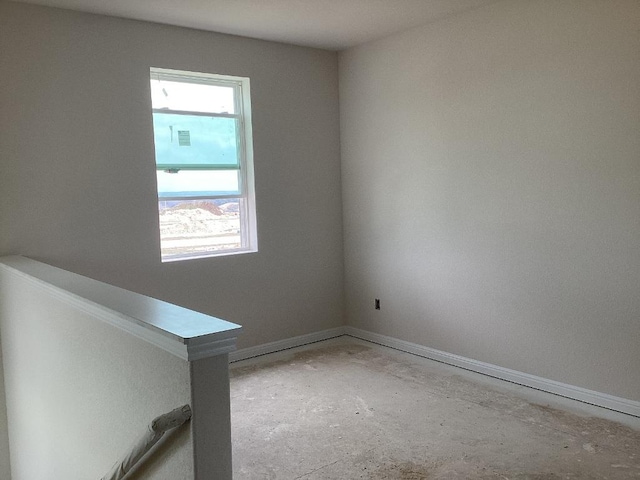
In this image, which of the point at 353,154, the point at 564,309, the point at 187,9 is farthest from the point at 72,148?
the point at 564,309

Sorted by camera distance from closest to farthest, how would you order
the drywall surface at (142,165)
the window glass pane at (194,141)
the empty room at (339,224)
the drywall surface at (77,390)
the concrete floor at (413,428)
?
the drywall surface at (77,390) < the concrete floor at (413,428) < the empty room at (339,224) < the drywall surface at (142,165) < the window glass pane at (194,141)

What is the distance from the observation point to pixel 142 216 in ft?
14.1

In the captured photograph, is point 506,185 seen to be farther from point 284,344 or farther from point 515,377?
point 284,344

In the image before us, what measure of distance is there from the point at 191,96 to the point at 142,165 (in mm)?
731

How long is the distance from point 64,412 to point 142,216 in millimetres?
1809

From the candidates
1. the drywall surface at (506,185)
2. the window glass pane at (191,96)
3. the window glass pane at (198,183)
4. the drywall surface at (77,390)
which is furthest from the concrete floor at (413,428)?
the window glass pane at (191,96)

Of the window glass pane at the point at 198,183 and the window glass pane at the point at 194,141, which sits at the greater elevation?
the window glass pane at the point at 194,141

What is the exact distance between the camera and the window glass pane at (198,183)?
14.7 ft

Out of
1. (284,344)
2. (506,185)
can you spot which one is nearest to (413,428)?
(506,185)

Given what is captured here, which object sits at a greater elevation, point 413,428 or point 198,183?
point 198,183

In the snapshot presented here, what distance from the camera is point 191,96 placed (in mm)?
4605

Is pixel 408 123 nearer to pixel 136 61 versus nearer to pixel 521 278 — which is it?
pixel 521 278

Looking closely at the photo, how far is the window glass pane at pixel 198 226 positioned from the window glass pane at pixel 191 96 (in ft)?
2.44

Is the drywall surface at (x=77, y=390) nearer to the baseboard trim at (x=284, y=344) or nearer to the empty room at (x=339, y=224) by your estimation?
the empty room at (x=339, y=224)
